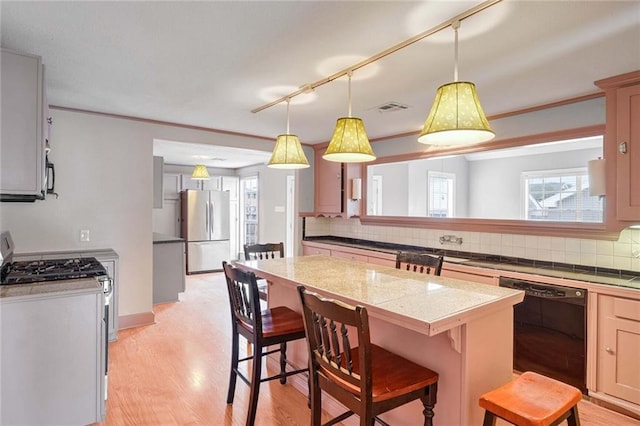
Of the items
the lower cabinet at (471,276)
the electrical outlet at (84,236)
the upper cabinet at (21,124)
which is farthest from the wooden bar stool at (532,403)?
the electrical outlet at (84,236)

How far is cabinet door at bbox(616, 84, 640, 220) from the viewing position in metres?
2.42

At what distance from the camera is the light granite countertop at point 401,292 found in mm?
1510

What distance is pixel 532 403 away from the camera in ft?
4.75

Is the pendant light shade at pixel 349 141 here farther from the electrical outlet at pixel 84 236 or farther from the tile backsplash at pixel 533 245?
the electrical outlet at pixel 84 236

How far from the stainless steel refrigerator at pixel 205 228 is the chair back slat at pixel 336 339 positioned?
225 inches

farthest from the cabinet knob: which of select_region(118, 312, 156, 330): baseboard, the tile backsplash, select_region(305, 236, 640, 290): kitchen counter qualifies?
select_region(118, 312, 156, 330): baseboard

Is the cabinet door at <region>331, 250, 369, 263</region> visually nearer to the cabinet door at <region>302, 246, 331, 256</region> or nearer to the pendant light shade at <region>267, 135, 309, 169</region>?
the cabinet door at <region>302, 246, 331, 256</region>

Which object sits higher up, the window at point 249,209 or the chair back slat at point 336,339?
the window at point 249,209

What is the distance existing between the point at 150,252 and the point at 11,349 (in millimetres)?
2162

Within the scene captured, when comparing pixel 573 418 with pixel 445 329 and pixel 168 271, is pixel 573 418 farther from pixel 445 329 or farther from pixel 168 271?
pixel 168 271

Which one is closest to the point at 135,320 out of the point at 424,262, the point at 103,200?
the point at 103,200

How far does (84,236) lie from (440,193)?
4316 millimetres

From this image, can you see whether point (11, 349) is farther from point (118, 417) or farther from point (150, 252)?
point (150, 252)

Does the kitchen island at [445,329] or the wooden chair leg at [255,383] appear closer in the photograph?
the kitchen island at [445,329]
